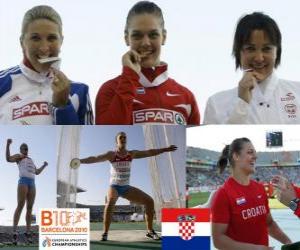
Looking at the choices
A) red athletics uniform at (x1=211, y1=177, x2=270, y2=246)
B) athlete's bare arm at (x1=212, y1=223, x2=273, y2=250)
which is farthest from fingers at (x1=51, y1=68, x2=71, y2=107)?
athlete's bare arm at (x1=212, y1=223, x2=273, y2=250)

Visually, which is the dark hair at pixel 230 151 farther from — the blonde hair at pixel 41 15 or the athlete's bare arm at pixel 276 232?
the blonde hair at pixel 41 15

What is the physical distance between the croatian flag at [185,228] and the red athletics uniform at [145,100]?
0.74m

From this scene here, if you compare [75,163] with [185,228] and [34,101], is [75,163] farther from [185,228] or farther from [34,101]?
[185,228]

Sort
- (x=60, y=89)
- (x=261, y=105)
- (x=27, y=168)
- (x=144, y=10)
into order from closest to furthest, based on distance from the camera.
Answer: (x=27, y=168) → (x=60, y=89) → (x=261, y=105) → (x=144, y=10)

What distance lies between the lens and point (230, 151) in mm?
4969

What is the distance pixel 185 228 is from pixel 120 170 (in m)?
0.59

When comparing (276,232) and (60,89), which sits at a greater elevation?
(60,89)

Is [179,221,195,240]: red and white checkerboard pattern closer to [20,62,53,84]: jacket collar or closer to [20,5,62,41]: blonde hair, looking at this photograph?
[20,62,53,84]: jacket collar

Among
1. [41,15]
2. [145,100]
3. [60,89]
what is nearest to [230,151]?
[145,100]

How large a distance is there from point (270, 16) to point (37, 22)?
1776mm

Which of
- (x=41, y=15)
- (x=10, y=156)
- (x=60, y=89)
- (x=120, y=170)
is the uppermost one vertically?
(x=41, y=15)

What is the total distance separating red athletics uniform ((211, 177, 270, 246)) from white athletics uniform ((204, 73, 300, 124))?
2.10 ft

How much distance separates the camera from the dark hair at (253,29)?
5.56 m

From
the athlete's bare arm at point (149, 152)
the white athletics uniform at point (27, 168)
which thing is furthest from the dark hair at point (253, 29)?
the white athletics uniform at point (27, 168)
